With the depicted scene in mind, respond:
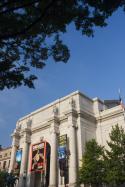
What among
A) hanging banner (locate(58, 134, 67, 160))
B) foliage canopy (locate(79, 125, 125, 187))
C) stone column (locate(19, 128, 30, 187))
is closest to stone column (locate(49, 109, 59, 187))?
hanging banner (locate(58, 134, 67, 160))

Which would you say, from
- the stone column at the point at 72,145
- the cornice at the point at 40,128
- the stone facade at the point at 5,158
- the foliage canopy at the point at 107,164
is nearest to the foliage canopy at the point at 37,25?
the foliage canopy at the point at 107,164

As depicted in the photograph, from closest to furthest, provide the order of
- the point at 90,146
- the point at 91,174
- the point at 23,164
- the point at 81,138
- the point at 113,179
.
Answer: the point at 113,179, the point at 91,174, the point at 90,146, the point at 81,138, the point at 23,164

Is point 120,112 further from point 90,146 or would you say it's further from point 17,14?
point 17,14

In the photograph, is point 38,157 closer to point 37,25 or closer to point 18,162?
point 18,162

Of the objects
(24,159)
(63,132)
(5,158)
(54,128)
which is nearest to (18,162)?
(24,159)

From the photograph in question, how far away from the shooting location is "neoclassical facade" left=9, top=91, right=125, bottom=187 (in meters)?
48.8

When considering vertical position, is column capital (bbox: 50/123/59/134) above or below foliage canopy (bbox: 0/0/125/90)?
above

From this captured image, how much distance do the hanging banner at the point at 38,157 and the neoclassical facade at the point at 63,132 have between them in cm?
22

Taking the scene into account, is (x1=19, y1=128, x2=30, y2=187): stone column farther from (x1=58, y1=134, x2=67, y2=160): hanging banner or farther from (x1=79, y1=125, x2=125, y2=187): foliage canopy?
(x1=79, y1=125, x2=125, y2=187): foliage canopy

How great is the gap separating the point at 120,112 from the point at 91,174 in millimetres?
17499

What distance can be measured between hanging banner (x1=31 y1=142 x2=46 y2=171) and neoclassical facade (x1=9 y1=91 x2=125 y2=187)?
22 centimetres

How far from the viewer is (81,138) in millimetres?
50688

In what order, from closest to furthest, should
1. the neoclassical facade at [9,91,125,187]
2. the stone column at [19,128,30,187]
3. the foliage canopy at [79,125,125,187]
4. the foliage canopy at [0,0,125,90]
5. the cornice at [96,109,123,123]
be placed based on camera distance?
1. the foliage canopy at [0,0,125,90]
2. the foliage canopy at [79,125,125,187]
3. the neoclassical facade at [9,91,125,187]
4. the cornice at [96,109,123,123]
5. the stone column at [19,128,30,187]

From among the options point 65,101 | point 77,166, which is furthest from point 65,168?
point 65,101
